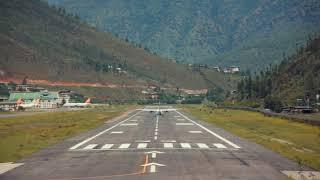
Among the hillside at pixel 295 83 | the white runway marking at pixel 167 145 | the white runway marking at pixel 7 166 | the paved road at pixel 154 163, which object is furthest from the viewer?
the hillside at pixel 295 83

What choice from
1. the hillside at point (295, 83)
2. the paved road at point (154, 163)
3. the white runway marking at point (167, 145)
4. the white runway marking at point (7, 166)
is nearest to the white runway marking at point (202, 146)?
the paved road at point (154, 163)

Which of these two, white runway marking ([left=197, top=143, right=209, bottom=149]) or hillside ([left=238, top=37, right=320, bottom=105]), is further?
hillside ([left=238, top=37, right=320, bottom=105])

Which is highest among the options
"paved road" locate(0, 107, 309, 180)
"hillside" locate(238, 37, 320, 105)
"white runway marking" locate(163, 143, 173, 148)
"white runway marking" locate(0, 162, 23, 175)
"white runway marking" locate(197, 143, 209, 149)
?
"hillside" locate(238, 37, 320, 105)

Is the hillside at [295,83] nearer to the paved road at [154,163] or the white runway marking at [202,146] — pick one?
the white runway marking at [202,146]

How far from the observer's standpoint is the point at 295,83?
488 feet

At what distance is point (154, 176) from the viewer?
24328 millimetres

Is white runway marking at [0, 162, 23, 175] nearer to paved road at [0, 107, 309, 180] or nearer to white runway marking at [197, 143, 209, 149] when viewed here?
paved road at [0, 107, 309, 180]

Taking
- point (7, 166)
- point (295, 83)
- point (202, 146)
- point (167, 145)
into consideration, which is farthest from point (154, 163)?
point (295, 83)

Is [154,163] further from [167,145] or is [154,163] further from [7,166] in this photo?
[167,145]

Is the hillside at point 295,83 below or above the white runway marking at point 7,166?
above


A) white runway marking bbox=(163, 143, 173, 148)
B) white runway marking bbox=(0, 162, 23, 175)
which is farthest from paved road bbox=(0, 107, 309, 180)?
white runway marking bbox=(0, 162, 23, 175)

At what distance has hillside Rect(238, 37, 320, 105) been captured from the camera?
431ft

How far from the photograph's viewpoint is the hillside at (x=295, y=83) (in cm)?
13150

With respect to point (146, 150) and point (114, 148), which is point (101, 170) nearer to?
point (146, 150)
